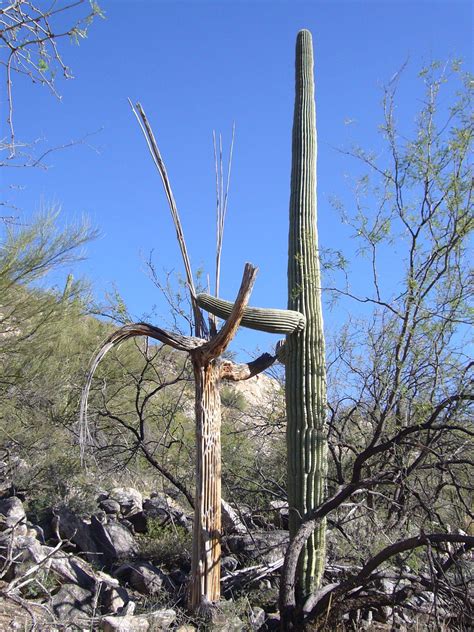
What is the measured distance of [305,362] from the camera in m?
6.99

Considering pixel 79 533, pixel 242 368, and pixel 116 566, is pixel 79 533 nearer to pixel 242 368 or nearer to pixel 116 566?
pixel 116 566

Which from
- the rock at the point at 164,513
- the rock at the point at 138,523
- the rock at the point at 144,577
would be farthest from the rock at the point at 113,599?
the rock at the point at 138,523

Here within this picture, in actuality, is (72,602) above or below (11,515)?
below

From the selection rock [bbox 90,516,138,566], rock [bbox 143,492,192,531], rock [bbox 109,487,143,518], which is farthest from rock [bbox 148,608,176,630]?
rock [bbox 109,487,143,518]

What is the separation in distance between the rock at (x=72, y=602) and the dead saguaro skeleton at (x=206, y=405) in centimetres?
96

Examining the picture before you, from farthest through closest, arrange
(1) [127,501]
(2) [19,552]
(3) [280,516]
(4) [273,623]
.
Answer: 1. (1) [127,501]
2. (3) [280,516]
3. (4) [273,623]
4. (2) [19,552]

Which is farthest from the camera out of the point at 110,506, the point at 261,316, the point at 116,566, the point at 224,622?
the point at 110,506

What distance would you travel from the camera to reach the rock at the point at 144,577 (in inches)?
273

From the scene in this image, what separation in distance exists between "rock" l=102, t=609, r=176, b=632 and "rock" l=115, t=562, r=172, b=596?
0.93 metres

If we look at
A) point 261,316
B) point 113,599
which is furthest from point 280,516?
point 261,316

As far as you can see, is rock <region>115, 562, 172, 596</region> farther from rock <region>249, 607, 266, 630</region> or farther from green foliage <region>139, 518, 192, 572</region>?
rock <region>249, 607, 266, 630</region>

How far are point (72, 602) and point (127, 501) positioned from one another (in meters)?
3.24

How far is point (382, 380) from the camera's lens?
23.7 ft

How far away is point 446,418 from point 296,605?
2.20 m
